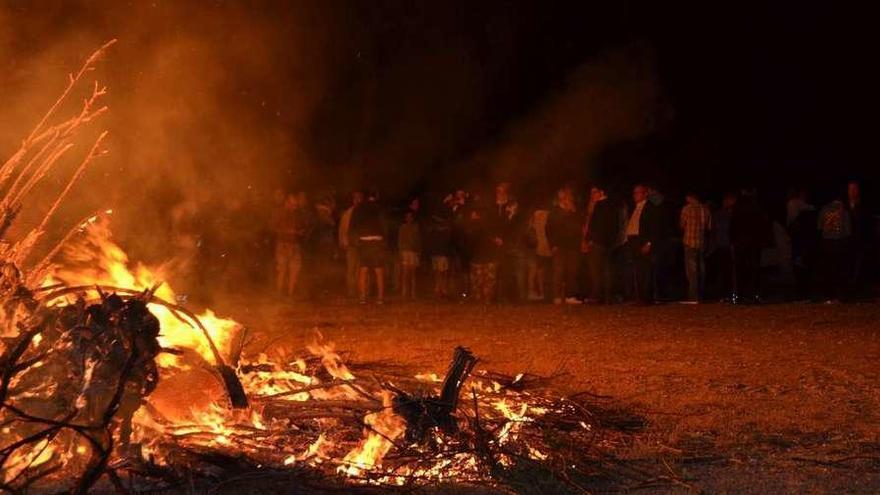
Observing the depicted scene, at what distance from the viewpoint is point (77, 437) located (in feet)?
18.7

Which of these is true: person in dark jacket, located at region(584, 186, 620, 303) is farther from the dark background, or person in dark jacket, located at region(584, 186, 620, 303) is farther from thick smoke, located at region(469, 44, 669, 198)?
thick smoke, located at region(469, 44, 669, 198)

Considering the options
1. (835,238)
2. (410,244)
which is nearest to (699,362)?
(835,238)

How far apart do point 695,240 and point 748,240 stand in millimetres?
685

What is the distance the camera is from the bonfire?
17.8ft

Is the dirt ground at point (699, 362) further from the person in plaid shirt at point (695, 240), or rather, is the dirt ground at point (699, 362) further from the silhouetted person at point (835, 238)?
the silhouetted person at point (835, 238)

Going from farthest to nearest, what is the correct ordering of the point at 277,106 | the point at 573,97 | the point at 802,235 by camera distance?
the point at 573,97, the point at 277,106, the point at 802,235

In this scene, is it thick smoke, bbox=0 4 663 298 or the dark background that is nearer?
thick smoke, bbox=0 4 663 298

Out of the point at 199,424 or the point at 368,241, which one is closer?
the point at 199,424

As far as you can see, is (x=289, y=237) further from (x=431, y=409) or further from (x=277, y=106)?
(x=431, y=409)

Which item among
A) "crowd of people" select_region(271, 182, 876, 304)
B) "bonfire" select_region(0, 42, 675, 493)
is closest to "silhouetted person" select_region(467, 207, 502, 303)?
"crowd of people" select_region(271, 182, 876, 304)

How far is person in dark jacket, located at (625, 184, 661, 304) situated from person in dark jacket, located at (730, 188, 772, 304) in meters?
1.06

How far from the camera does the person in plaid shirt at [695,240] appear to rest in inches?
540

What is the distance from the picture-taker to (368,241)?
1464cm

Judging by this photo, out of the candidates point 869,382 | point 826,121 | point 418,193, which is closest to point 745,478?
point 869,382
